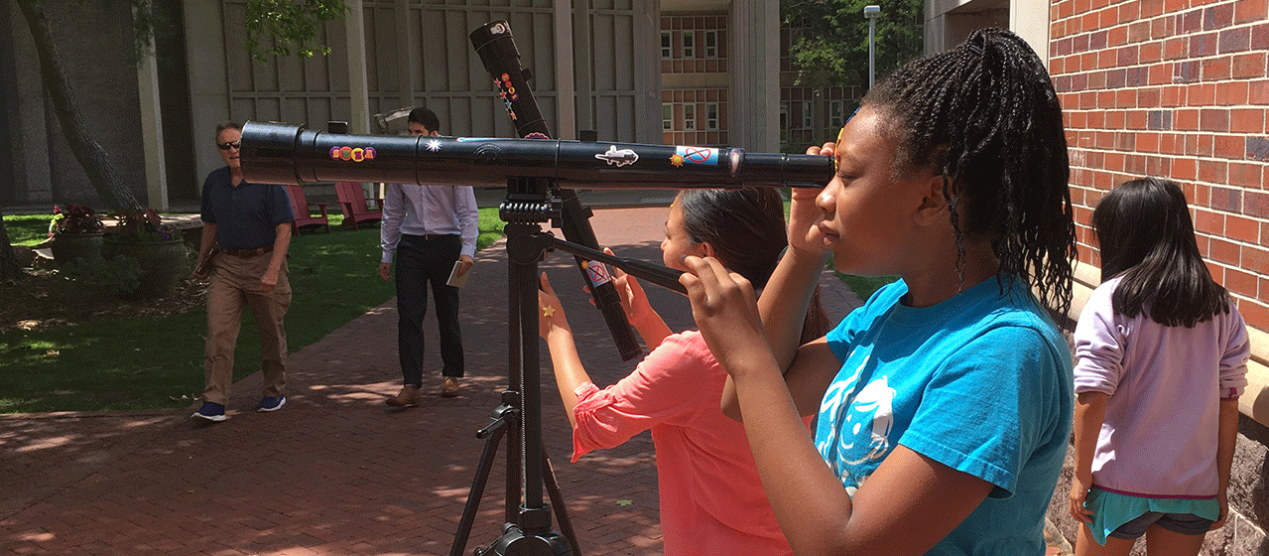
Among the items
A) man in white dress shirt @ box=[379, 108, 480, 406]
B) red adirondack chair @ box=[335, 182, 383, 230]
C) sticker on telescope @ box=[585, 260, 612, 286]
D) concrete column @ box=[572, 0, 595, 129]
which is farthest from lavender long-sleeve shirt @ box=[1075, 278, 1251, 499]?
concrete column @ box=[572, 0, 595, 129]

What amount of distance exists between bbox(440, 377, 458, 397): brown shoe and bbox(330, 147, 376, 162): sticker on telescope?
5353 millimetres

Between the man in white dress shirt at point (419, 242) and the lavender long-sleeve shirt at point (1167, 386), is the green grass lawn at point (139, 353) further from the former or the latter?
the lavender long-sleeve shirt at point (1167, 386)

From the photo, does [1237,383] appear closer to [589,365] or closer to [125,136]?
[589,365]

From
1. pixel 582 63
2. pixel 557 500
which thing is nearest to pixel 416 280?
pixel 557 500

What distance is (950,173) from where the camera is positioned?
136 cm

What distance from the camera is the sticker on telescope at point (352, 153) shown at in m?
2.04

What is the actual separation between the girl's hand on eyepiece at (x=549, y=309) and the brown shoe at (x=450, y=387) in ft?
15.6

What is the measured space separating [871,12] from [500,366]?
34.6 metres

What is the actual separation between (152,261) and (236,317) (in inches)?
210

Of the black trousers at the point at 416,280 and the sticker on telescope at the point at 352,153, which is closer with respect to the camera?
the sticker on telescope at the point at 352,153

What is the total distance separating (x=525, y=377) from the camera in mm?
2080

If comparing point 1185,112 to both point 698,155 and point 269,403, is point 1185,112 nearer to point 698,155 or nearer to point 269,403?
point 698,155

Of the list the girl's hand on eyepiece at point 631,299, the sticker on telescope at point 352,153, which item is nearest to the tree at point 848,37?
the girl's hand on eyepiece at point 631,299

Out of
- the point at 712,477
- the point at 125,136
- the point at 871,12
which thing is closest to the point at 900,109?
the point at 712,477
